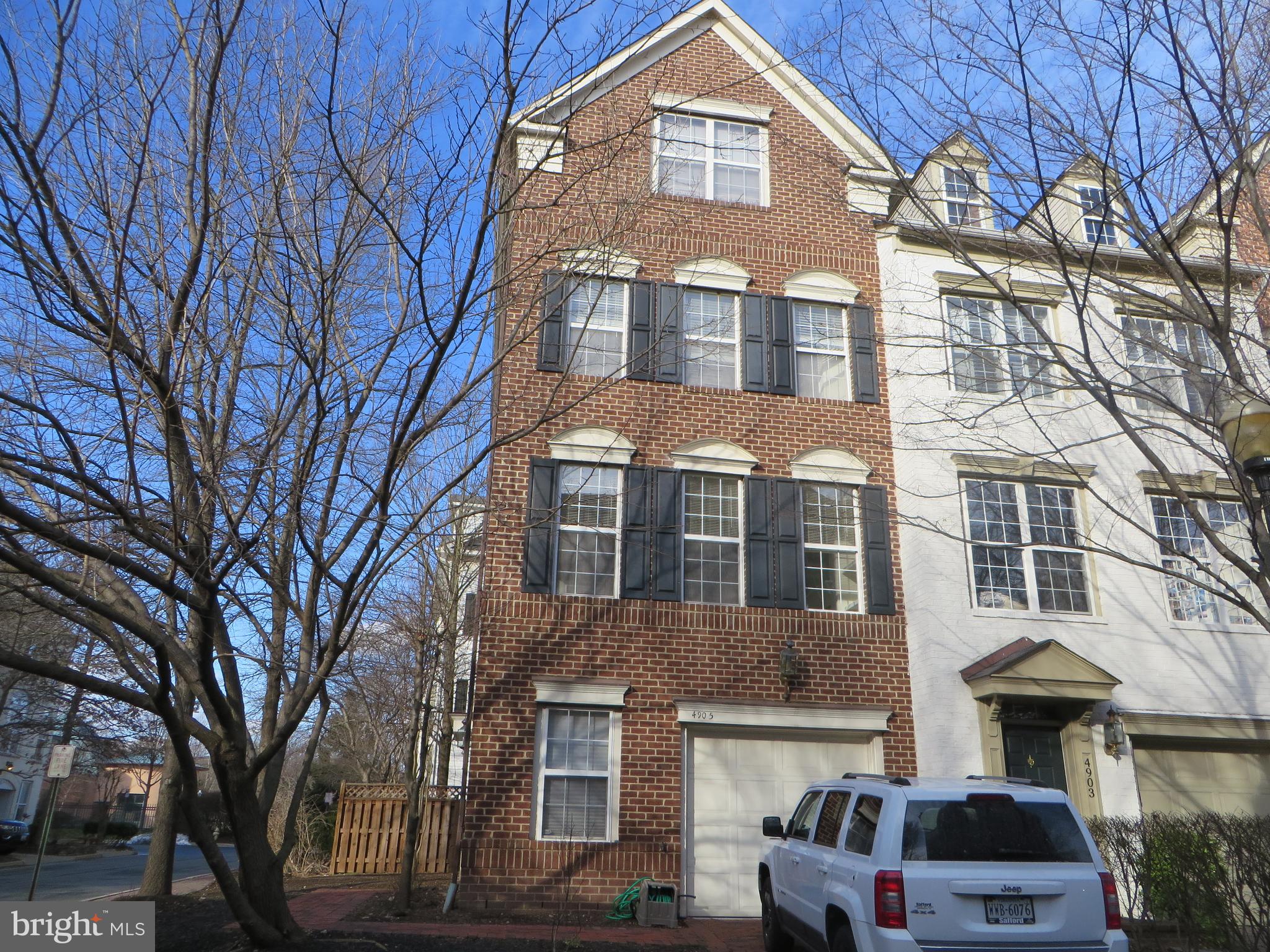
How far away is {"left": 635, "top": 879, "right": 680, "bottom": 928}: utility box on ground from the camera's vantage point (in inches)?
417

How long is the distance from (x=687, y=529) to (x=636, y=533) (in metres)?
0.74

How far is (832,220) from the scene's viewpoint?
584 inches

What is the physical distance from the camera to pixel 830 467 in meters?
13.3

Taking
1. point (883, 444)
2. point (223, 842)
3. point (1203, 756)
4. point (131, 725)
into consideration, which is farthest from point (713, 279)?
point (223, 842)

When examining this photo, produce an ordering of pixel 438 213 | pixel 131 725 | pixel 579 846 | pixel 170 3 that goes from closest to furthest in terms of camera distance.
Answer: pixel 170 3
pixel 438 213
pixel 579 846
pixel 131 725

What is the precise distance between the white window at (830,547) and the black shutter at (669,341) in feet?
8.05

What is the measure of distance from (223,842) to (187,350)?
1761 inches

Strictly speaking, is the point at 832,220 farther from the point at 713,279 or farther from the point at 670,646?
the point at 670,646

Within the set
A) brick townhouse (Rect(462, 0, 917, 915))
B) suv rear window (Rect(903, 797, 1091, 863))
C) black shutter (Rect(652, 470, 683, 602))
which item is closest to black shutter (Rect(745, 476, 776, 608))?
brick townhouse (Rect(462, 0, 917, 915))

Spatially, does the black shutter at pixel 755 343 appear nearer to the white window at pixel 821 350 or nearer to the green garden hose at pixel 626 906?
the white window at pixel 821 350

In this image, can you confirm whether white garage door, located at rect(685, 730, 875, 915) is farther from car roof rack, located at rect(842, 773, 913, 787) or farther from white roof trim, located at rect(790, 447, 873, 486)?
car roof rack, located at rect(842, 773, 913, 787)

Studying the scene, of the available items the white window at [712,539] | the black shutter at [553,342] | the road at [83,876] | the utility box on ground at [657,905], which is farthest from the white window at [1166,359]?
the road at [83,876]

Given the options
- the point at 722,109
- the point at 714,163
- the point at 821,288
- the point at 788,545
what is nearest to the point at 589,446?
the point at 788,545

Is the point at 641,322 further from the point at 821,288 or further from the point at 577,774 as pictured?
the point at 577,774
